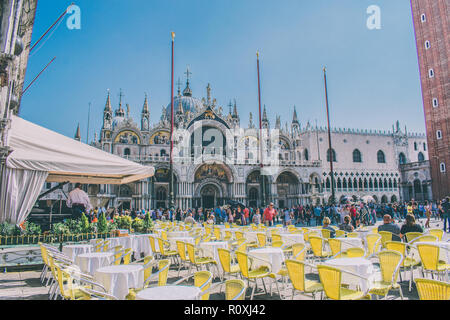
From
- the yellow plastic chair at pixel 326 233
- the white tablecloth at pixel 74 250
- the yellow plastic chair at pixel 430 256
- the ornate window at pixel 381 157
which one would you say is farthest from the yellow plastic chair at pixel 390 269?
the ornate window at pixel 381 157

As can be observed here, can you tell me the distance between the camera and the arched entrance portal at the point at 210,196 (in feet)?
102

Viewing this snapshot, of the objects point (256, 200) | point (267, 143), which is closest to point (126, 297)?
point (256, 200)

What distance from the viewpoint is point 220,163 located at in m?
30.8

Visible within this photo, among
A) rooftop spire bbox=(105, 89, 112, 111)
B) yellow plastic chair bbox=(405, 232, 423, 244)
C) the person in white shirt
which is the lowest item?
yellow plastic chair bbox=(405, 232, 423, 244)

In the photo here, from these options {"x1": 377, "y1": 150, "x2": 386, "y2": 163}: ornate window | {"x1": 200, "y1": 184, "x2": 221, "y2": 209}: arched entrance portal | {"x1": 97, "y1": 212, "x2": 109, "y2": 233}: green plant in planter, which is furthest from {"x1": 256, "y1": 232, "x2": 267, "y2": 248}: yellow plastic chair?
{"x1": 377, "y1": 150, "x2": 386, "y2": 163}: ornate window

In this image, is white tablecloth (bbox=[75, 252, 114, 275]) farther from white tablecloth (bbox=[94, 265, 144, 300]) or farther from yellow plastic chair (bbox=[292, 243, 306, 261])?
yellow plastic chair (bbox=[292, 243, 306, 261])

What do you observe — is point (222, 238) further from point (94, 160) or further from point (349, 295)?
point (349, 295)

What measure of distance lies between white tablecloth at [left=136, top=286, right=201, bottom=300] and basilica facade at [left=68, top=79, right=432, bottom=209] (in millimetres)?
25011

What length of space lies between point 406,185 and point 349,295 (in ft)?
130

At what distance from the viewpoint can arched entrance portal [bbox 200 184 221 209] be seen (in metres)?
31.1

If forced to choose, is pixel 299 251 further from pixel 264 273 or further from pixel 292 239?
pixel 292 239

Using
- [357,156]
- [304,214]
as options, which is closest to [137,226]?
[304,214]

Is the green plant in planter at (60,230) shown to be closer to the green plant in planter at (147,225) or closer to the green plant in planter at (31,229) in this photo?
the green plant in planter at (31,229)

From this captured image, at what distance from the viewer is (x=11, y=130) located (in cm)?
724
